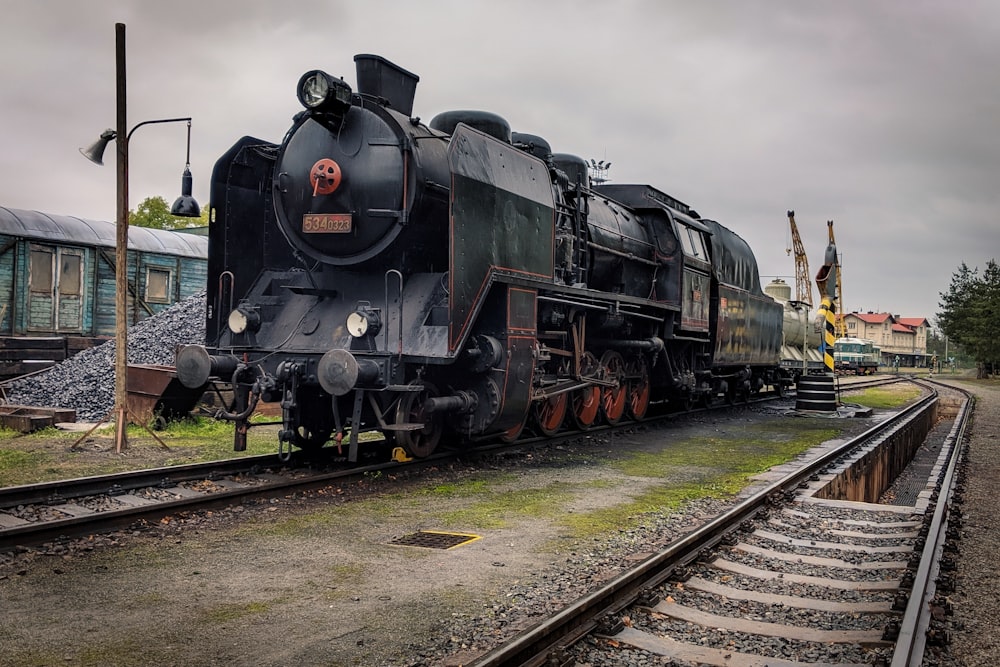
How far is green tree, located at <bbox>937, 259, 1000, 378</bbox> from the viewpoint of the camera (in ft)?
176

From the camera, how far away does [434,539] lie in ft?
18.6

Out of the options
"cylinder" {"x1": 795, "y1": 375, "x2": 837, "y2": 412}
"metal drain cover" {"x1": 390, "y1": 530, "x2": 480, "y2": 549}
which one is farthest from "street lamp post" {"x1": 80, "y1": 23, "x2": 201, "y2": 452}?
"cylinder" {"x1": 795, "y1": 375, "x2": 837, "y2": 412}

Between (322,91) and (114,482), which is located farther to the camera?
(322,91)

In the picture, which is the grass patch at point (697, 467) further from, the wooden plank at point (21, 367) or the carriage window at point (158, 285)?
the carriage window at point (158, 285)

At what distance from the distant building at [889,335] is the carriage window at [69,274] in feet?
334

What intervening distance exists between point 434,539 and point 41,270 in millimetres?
17406

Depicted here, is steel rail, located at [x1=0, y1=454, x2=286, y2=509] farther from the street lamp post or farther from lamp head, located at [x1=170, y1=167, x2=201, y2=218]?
lamp head, located at [x1=170, y1=167, x2=201, y2=218]

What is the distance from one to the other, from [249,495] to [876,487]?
8.39m

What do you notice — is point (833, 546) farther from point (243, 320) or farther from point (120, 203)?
point (120, 203)

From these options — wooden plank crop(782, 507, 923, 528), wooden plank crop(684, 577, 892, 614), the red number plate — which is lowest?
wooden plank crop(684, 577, 892, 614)

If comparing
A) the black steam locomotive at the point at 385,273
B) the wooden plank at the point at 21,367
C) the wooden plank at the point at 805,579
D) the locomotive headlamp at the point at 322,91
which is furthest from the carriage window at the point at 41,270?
the wooden plank at the point at 805,579

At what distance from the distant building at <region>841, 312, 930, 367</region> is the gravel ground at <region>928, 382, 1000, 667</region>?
345 feet

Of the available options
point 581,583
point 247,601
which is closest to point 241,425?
point 247,601

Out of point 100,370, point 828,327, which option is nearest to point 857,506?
point 828,327
